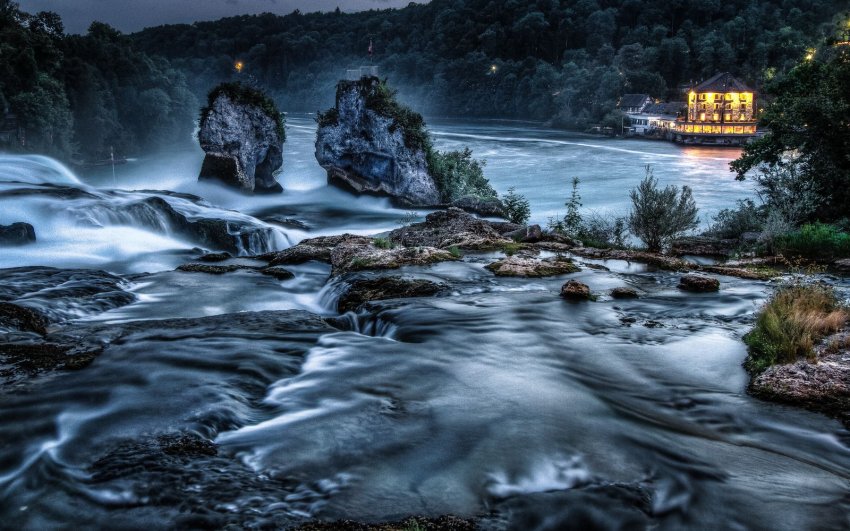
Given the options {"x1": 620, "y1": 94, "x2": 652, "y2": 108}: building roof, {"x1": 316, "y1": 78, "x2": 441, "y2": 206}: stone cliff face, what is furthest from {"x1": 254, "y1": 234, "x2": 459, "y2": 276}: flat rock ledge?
{"x1": 620, "y1": 94, "x2": 652, "y2": 108}: building roof

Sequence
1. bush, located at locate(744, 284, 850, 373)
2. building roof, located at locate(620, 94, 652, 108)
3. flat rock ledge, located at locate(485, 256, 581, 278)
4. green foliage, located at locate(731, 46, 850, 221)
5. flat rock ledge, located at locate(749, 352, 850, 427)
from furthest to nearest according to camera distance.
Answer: building roof, located at locate(620, 94, 652, 108) → green foliage, located at locate(731, 46, 850, 221) → flat rock ledge, located at locate(485, 256, 581, 278) → bush, located at locate(744, 284, 850, 373) → flat rock ledge, located at locate(749, 352, 850, 427)

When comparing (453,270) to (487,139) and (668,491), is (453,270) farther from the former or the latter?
(487,139)

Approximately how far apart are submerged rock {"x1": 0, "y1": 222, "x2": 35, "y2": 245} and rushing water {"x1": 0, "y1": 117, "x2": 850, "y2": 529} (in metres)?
7.84

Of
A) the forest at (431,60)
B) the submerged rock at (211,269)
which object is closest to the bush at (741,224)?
the submerged rock at (211,269)

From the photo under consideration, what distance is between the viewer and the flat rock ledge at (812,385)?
7.00 meters

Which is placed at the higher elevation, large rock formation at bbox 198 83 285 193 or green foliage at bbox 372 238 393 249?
large rock formation at bbox 198 83 285 193

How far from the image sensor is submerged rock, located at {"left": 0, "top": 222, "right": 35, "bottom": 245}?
66.3ft

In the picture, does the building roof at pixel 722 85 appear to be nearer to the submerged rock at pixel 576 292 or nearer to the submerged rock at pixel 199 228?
the submerged rock at pixel 199 228

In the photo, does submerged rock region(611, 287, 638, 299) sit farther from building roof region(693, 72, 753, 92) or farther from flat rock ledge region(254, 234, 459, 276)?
building roof region(693, 72, 753, 92)

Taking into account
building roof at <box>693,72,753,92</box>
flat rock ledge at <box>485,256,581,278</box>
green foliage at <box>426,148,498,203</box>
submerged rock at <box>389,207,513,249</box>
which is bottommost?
flat rock ledge at <box>485,256,581,278</box>

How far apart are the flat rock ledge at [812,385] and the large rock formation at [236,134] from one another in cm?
3515

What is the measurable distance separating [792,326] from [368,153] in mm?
32442

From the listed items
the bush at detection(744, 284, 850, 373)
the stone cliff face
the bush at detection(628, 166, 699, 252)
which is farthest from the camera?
the stone cliff face

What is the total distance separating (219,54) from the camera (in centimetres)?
15812
